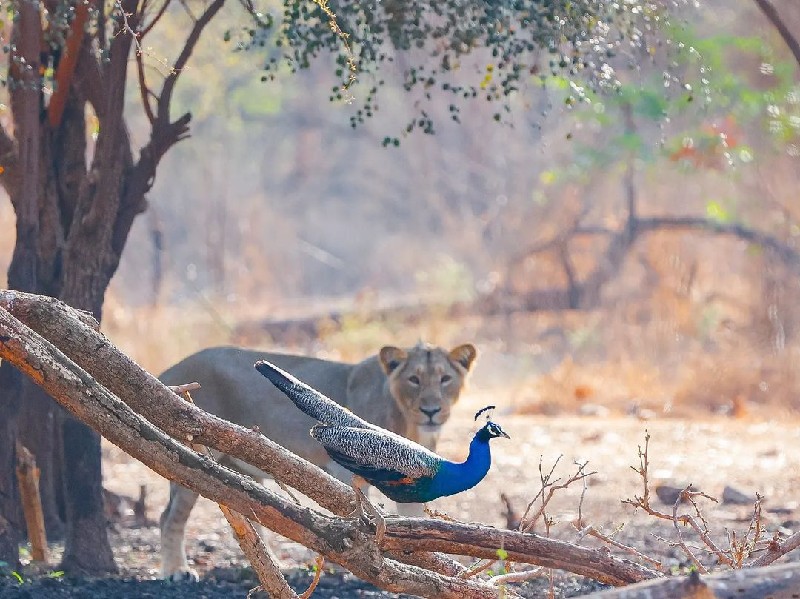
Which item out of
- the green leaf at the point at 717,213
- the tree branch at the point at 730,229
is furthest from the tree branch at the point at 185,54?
the green leaf at the point at 717,213

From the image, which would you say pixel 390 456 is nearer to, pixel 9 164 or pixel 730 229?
pixel 9 164

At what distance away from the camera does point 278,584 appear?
4406 mm

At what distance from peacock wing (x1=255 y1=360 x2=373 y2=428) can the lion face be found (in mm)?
2764

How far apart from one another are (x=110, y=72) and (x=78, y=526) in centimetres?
227

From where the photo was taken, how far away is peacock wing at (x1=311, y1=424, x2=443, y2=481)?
14.5 ft

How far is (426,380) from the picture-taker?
298 inches

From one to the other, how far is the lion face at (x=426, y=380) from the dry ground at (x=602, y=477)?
27.5 inches

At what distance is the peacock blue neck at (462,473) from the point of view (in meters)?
4.47

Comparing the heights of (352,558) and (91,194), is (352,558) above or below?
below

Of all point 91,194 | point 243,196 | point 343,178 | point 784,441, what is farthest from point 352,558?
point 343,178

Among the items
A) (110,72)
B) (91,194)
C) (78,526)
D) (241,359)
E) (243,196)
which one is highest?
(243,196)

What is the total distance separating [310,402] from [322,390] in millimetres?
3176

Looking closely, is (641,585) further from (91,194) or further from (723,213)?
(723,213)

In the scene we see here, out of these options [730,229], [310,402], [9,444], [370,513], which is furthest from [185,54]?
[730,229]
